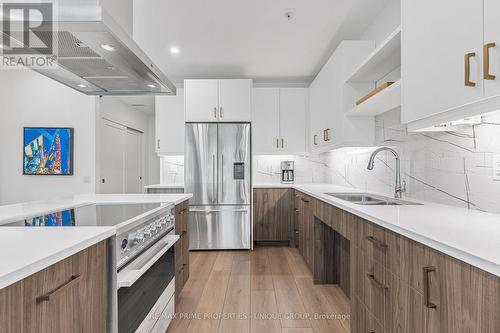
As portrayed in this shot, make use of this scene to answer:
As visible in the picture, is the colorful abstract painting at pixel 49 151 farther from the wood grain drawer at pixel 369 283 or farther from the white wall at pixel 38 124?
the wood grain drawer at pixel 369 283

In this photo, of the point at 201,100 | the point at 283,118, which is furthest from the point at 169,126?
the point at 283,118

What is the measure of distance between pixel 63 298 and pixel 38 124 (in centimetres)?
407

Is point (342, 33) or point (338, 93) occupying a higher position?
point (342, 33)

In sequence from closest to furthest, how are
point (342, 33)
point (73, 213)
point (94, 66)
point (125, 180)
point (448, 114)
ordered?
point (448, 114), point (73, 213), point (94, 66), point (342, 33), point (125, 180)

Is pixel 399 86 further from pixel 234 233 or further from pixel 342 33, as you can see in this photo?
pixel 234 233

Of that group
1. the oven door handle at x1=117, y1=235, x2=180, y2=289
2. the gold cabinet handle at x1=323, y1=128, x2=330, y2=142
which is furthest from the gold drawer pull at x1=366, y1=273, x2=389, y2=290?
the gold cabinet handle at x1=323, y1=128, x2=330, y2=142

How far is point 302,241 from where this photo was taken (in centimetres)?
349

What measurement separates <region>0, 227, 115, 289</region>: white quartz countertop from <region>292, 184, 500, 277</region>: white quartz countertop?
1176 mm

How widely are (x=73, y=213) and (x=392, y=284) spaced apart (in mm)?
1650

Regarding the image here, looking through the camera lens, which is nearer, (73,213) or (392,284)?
(392,284)

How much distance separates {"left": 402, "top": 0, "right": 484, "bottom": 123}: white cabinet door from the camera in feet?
3.67

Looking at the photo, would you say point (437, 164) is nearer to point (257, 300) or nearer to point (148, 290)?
point (257, 300)

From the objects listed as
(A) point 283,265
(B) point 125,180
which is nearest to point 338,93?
(A) point 283,265

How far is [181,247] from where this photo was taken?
7.85 feet
